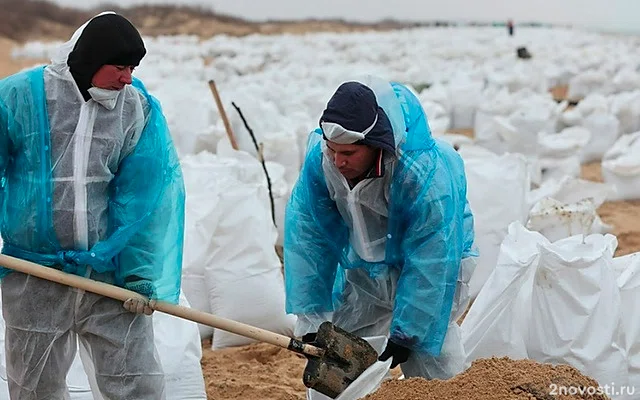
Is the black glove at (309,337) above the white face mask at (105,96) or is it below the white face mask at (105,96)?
below

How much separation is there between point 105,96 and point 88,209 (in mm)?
310

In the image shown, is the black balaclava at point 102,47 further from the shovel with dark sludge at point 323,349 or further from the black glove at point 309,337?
the black glove at point 309,337

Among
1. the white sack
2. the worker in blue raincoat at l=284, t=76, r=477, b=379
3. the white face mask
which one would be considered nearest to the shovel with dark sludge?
the worker in blue raincoat at l=284, t=76, r=477, b=379

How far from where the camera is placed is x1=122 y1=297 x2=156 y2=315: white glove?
251 centimetres

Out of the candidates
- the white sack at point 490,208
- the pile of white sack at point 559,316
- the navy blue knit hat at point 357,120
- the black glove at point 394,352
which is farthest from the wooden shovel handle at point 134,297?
the white sack at point 490,208

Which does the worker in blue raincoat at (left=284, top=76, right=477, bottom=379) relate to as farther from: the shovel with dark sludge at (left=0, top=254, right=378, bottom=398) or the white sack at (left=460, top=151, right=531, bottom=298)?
the white sack at (left=460, top=151, right=531, bottom=298)

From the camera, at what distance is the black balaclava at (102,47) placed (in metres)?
2.36

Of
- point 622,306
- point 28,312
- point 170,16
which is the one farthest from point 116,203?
point 170,16

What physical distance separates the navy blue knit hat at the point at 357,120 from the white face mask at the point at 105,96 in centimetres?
56

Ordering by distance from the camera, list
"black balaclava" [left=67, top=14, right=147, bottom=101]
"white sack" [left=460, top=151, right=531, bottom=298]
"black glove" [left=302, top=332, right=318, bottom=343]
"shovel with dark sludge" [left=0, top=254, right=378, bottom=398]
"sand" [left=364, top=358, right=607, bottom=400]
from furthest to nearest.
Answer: "white sack" [left=460, top=151, right=531, bottom=298]
"black glove" [left=302, top=332, right=318, bottom=343]
"shovel with dark sludge" [left=0, top=254, right=378, bottom=398]
"black balaclava" [left=67, top=14, right=147, bottom=101]
"sand" [left=364, top=358, right=607, bottom=400]

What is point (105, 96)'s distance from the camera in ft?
7.91

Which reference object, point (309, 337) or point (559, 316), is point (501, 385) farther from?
point (559, 316)

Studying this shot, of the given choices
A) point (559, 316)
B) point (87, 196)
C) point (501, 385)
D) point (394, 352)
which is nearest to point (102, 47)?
point (87, 196)

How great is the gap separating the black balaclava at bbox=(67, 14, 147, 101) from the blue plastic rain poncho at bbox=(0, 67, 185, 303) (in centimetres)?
7
